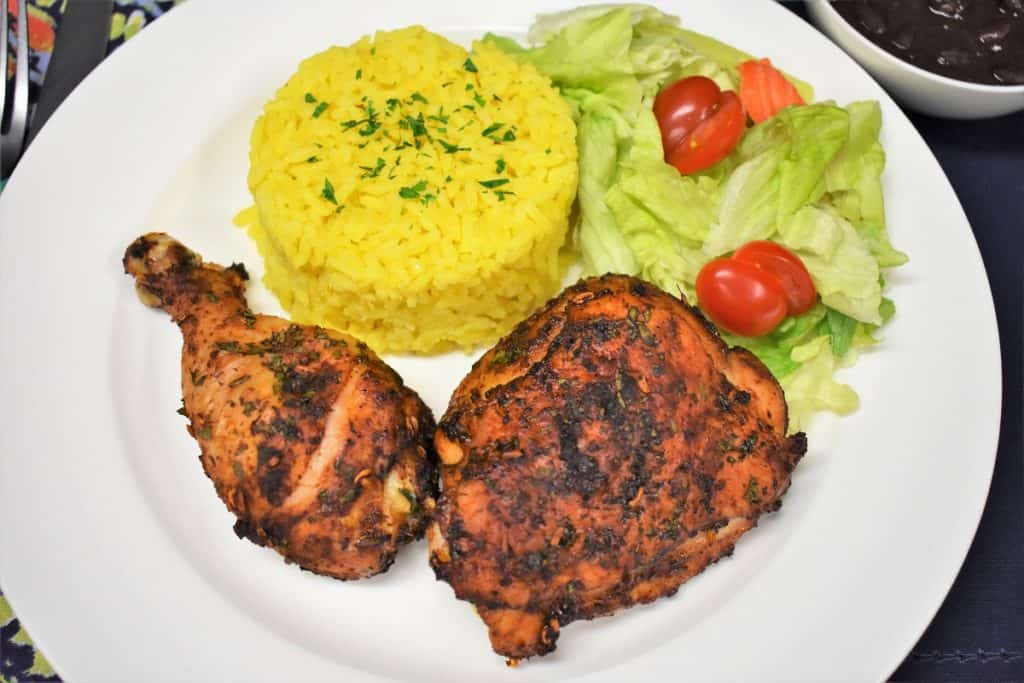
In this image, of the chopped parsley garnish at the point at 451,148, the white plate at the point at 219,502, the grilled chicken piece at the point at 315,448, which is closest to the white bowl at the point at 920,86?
the white plate at the point at 219,502

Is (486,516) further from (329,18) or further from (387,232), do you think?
(329,18)

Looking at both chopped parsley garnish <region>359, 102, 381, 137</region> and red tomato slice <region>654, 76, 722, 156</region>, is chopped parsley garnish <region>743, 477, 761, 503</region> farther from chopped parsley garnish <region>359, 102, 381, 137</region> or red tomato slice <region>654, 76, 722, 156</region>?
chopped parsley garnish <region>359, 102, 381, 137</region>

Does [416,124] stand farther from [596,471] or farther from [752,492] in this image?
[752,492]

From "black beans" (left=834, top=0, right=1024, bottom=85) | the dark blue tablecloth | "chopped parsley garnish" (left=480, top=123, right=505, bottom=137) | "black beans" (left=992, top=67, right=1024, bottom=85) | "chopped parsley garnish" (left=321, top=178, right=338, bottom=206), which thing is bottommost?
the dark blue tablecloth

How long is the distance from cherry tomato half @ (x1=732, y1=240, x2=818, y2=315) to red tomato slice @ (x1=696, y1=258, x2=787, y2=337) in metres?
0.06

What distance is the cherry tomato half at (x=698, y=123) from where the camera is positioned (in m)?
4.56

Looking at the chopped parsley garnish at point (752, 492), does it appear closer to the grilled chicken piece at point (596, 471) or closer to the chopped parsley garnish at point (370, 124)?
the grilled chicken piece at point (596, 471)

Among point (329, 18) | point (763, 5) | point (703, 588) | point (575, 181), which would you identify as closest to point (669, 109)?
point (575, 181)

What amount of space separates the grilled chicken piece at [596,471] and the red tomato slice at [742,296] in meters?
0.80

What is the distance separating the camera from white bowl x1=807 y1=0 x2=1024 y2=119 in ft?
15.4

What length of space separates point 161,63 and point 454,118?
1680mm

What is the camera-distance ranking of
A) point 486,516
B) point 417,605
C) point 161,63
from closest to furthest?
1. point 486,516
2. point 417,605
3. point 161,63

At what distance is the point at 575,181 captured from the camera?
14.7 ft

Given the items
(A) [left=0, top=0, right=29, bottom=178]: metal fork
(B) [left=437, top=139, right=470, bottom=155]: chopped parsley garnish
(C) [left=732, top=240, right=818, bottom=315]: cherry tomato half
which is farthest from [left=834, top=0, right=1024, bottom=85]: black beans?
(A) [left=0, top=0, right=29, bottom=178]: metal fork
